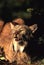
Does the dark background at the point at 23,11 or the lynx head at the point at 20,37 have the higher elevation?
the dark background at the point at 23,11

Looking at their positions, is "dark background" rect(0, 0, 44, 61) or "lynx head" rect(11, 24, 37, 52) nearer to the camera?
"lynx head" rect(11, 24, 37, 52)

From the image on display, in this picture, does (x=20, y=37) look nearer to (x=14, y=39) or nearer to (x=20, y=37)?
(x=20, y=37)

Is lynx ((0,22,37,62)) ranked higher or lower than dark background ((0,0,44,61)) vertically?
lower

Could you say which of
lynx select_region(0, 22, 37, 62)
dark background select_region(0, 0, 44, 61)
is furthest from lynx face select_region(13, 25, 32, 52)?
dark background select_region(0, 0, 44, 61)

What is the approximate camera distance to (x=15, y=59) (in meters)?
4.52

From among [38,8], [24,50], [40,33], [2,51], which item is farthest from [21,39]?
[38,8]

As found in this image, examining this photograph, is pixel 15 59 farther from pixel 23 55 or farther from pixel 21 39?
pixel 21 39

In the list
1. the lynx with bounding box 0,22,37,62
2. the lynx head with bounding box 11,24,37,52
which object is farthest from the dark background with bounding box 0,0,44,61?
the lynx head with bounding box 11,24,37,52

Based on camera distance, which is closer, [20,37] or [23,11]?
[20,37]

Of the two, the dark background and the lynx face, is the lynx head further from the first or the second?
Result: the dark background

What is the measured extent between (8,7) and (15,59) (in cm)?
130

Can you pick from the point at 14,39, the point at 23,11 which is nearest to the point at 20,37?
the point at 14,39

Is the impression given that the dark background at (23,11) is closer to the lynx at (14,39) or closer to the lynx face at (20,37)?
the lynx at (14,39)

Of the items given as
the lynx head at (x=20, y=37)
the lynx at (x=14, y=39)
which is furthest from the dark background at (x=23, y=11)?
the lynx head at (x=20, y=37)
